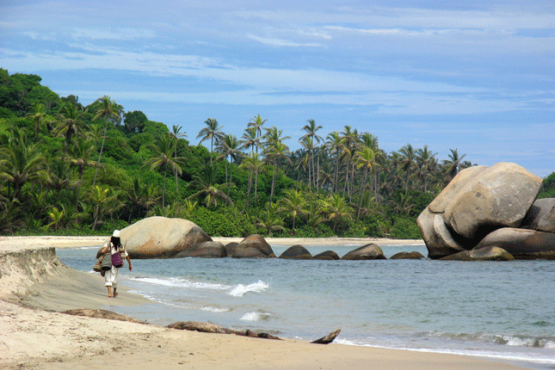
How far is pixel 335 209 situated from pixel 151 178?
814 inches

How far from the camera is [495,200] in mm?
23422

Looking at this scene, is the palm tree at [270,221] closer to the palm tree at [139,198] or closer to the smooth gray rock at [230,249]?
the palm tree at [139,198]

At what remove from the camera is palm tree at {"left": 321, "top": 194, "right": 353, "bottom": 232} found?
187 feet

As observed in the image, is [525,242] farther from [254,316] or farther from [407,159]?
[407,159]

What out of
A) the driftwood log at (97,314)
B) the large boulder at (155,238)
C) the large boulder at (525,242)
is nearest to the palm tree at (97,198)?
the large boulder at (155,238)

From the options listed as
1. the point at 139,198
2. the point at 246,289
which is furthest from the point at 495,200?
the point at 139,198

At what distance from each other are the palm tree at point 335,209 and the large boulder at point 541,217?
3251 cm

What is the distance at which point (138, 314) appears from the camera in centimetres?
855

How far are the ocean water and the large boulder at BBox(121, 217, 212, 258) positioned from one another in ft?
16.3

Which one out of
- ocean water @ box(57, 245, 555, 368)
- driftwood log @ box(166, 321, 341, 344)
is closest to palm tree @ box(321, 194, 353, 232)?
ocean water @ box(57, 245, 555, 368)

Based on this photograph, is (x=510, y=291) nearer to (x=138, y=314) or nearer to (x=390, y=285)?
(x=390, y=285)

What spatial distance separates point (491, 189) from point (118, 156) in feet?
150

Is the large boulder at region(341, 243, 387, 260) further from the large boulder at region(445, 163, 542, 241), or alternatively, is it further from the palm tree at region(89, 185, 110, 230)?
the palm tree at region(89, 185, 110, 230)

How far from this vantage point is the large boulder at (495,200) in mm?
23391
